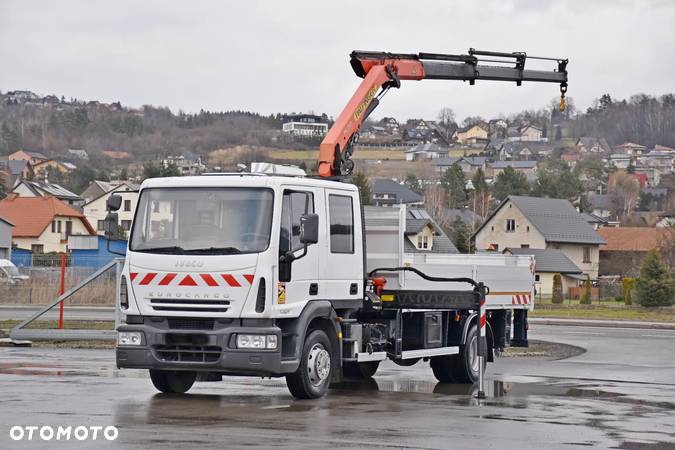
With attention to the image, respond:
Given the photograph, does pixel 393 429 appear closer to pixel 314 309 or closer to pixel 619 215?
pixel 314 309

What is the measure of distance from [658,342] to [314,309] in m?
20.0

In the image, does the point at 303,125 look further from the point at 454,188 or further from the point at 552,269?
the point at 552,269

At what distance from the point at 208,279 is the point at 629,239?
106m

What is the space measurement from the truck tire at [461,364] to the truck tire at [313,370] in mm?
3643

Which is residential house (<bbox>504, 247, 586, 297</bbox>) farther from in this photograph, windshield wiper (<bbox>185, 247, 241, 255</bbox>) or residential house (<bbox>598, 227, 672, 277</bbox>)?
windshield wiper (<bbox>185, 247, 241, 255</bbox>)

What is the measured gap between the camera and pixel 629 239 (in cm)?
11744

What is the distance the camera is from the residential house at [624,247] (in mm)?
107062

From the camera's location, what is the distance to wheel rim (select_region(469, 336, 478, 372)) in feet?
64.5

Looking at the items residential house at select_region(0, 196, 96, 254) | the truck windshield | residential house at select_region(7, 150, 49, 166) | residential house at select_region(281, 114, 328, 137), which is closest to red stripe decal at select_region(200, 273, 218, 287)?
the truck windshield

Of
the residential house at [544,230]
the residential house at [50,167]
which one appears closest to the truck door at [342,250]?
the residential house at [544,230]

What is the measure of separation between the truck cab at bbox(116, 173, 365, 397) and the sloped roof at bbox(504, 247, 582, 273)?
78.3 m

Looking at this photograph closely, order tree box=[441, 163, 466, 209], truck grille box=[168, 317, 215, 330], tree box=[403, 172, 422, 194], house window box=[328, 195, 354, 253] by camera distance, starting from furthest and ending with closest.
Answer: tree box=[403, 172, 422, 194] < tree box=[441, 163, 466, 209] < house window box=[328, 195, 354, 253] < truck grille box=[168, 317, 215, 330]

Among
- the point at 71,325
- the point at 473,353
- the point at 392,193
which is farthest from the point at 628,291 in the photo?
the point at 392,193

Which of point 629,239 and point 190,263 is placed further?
point 629,239
